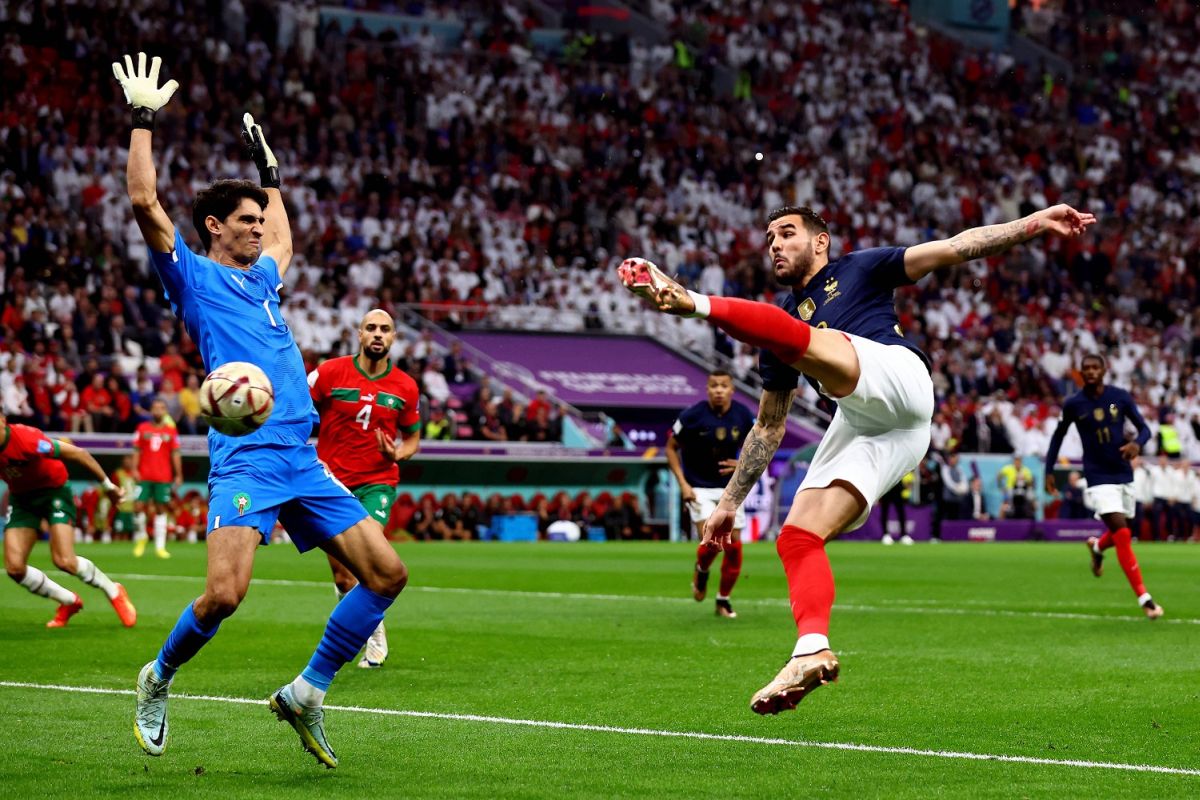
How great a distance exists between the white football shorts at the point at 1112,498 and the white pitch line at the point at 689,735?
955cm

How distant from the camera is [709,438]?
17203 millimetres

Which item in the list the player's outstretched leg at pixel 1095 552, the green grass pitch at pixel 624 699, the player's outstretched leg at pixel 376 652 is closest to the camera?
the green grass pitch at pixel 624 699

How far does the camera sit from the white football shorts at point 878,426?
759 centimetres

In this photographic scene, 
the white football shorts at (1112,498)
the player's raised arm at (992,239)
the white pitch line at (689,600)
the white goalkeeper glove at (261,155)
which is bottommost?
the white pitch line at (689,600)

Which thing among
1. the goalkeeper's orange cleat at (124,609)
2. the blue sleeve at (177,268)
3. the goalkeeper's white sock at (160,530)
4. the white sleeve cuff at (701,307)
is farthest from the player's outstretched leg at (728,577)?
the goalkeeper's white sock at (160,530)

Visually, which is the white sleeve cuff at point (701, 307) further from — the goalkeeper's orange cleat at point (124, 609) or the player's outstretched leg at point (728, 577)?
Result: the player's outstretched leg at point (728, 577)

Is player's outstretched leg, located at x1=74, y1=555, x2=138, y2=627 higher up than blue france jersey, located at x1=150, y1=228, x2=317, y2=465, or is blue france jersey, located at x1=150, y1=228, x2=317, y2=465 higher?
blue france jersey, located at x1=150, y1=228, x2=317, y2=465

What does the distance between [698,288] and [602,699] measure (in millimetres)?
31805

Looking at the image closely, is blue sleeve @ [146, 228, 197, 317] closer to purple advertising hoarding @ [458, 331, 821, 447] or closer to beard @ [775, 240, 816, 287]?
beard @ [775, 240, 816, 287]

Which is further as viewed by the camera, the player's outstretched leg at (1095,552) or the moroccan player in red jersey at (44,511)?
the player's outstretched leg at (1095,552)

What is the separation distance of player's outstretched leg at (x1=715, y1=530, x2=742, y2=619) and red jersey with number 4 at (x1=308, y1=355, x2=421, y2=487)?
421 cm

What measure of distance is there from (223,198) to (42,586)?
7.17 metres

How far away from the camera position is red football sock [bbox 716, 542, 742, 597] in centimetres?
1581

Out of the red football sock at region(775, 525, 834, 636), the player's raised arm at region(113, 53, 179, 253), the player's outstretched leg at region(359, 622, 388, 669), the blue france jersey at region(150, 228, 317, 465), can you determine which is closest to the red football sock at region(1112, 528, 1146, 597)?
the player's outstretched leg at region(359, 622, 388, 669)
